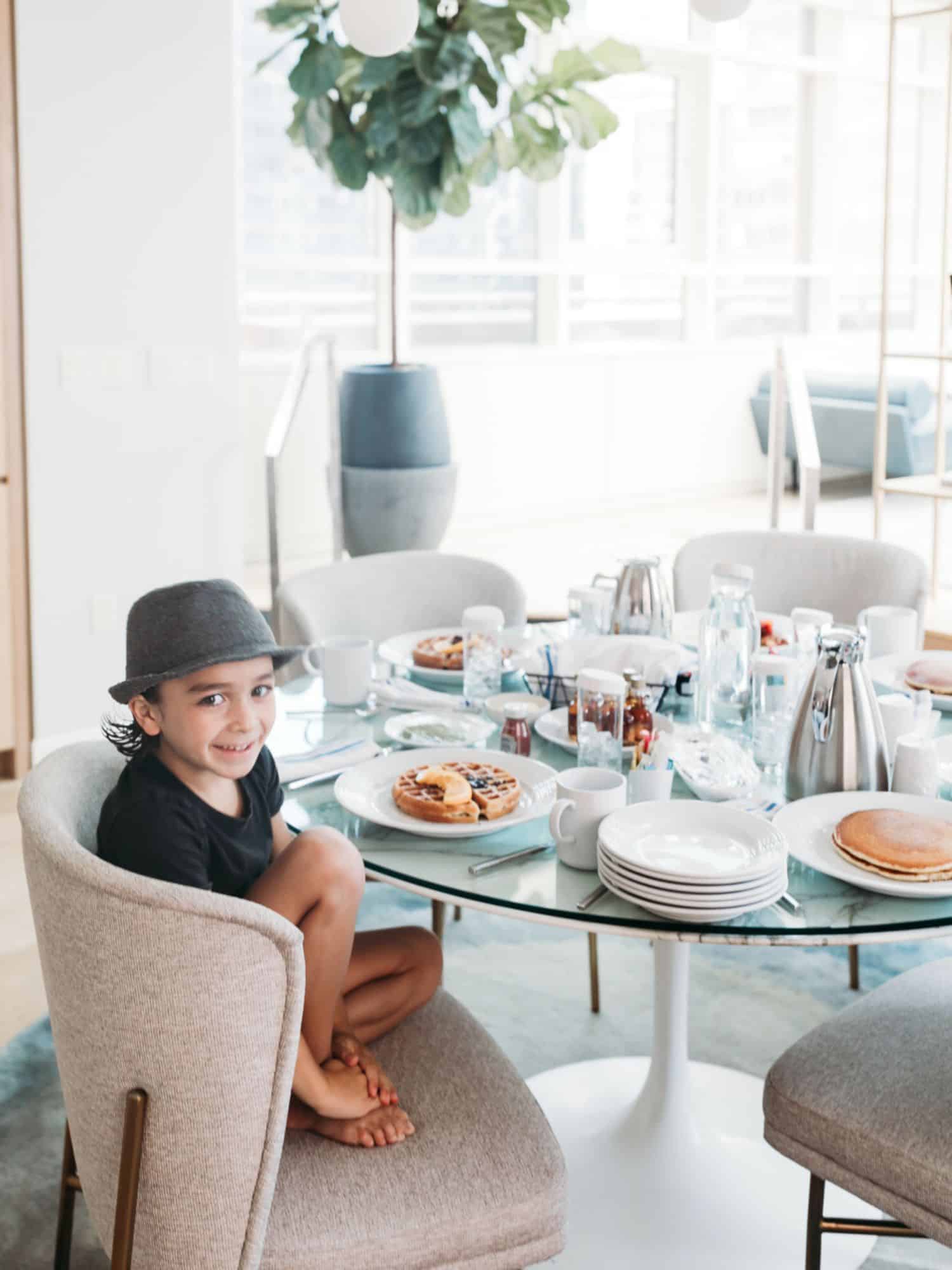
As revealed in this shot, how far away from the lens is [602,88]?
301 inches

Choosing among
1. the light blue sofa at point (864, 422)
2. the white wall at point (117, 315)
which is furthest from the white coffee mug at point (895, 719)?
the light blue sofa at point (864, 422)

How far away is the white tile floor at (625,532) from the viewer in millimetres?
6070

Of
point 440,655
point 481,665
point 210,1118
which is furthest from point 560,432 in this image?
point 210,1118

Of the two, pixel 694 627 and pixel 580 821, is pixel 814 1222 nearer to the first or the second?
pixel 580 821

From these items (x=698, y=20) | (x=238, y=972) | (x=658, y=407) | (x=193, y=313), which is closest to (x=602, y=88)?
(x=698, y=20)

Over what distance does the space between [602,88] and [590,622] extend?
6.05m

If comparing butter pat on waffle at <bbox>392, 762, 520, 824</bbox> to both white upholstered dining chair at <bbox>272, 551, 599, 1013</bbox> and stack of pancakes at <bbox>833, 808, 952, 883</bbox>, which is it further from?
white upholstered dining chair at <bbox>272, 551, 599, 1013</bbox>

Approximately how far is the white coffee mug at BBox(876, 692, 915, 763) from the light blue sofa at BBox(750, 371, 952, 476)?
6200 millimetres

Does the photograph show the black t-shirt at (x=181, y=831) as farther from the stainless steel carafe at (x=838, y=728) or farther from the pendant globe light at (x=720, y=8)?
the pendant globe light at (x=720, y=8)

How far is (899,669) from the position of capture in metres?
2.17

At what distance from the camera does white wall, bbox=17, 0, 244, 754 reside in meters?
3.75

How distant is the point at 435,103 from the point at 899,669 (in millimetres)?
3108

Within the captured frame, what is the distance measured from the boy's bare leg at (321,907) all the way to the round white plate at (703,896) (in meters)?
0.30

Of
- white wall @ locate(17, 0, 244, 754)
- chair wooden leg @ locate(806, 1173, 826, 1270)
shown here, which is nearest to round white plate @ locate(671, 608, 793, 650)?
chair wooden leg @ locate(806, 1173, 826, 1270)
